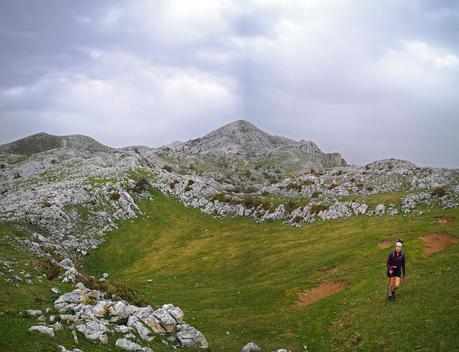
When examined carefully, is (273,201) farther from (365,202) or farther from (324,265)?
(324,265)

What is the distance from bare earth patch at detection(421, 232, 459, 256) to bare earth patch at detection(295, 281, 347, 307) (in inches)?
518

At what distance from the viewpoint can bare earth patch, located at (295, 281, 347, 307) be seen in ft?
147

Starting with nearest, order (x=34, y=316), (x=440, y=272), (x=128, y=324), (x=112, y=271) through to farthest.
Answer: (x=34, y=316) → (x=128, y=324) → (x=440, y=272) → (x=112, y=271)

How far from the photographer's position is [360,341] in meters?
29.8

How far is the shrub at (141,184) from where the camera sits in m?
105

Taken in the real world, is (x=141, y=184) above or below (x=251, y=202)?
above

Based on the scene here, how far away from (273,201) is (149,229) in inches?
1285

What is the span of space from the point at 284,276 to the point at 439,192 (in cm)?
4229

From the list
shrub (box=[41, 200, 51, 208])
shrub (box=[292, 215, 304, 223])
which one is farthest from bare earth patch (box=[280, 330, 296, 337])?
shrub (box=[41, 200, 51, 208])

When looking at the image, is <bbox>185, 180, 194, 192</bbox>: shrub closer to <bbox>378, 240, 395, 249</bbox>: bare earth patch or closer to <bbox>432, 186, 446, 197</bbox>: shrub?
<bbox>432, 186, 446, 197</bbox>: shrub

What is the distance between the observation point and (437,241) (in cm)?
5391

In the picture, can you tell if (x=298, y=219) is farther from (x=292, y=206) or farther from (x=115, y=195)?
(x=115, y=195)

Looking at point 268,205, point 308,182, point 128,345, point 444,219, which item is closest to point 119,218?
point 268,205

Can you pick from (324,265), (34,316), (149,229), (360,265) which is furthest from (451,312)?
(149,229)
